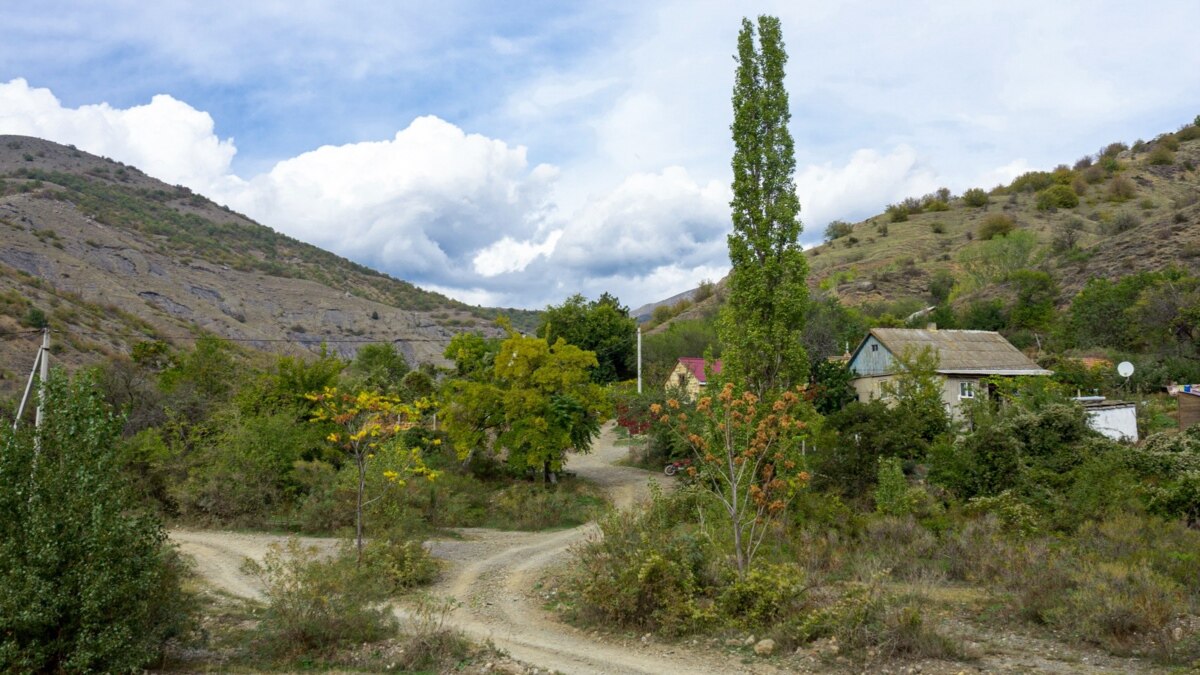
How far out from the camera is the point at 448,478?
66.6ft

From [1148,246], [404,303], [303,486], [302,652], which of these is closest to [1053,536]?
[302,652]

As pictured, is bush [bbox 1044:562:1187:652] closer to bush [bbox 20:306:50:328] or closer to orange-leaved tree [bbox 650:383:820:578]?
orange-leaved tree [bbox 650:383:820:578]

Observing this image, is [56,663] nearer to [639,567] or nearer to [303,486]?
[639,567]

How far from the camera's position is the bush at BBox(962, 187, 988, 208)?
270 ft

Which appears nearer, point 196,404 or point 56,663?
point 56,663

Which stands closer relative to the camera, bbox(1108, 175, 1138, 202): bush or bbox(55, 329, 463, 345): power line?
bbox(55, 329, 463, 345): power line

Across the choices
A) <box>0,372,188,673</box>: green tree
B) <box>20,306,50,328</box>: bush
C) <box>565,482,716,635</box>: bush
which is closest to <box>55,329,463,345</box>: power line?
<box>20,306,50,328</box>: bush

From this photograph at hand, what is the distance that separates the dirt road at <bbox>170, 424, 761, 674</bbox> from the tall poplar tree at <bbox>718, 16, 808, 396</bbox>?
4.54m

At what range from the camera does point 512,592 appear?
482 inches

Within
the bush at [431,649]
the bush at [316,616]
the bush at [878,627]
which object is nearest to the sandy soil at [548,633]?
the bush at [878,627]

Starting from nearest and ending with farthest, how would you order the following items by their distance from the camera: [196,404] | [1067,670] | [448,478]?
[1067,670] < [448,478] < [196,404]

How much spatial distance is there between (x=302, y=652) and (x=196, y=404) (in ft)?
61.0

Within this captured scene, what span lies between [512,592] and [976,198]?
84792mm

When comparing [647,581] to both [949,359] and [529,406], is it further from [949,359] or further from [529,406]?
[949,359]
